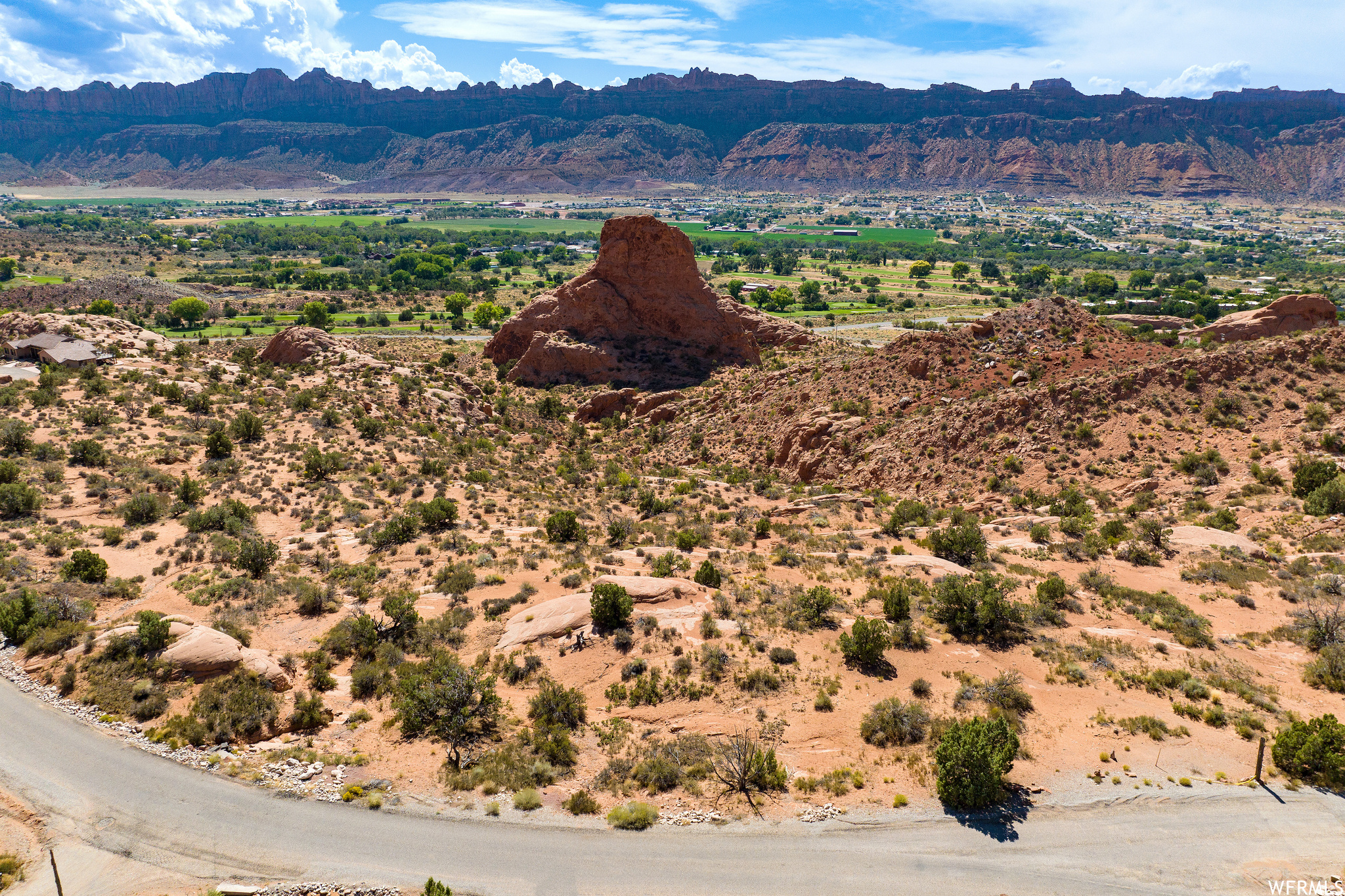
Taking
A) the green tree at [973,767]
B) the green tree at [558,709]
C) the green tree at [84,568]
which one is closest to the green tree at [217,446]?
the green tree at [84,568]

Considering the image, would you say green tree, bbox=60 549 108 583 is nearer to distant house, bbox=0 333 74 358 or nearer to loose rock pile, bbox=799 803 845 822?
loose rock pile, bbox=799 803 845 822

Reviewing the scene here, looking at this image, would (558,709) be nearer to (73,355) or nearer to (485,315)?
(73,355)

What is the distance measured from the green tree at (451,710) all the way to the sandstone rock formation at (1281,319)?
54.4m

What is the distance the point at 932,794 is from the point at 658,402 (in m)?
41.9

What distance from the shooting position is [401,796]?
1538cm

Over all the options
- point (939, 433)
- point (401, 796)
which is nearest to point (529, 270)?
point (939, 433)

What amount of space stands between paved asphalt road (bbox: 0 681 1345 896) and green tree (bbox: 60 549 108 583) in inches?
362

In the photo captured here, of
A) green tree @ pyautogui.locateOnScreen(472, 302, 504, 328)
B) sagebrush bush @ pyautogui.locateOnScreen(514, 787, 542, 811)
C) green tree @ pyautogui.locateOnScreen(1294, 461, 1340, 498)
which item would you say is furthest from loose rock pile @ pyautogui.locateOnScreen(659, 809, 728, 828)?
green tree @ pyautogui.locateOnScreen(472, 302, 504, 328)

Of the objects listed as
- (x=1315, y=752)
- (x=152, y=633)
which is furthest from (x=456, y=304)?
(x=1315, y=752)

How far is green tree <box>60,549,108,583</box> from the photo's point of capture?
74.7 ft

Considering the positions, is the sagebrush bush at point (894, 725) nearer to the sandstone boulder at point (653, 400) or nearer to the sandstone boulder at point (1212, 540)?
the sandstone boulder at point (1212, 540)

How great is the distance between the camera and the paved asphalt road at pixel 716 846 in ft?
43.2

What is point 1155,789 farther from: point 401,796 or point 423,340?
point 423,340

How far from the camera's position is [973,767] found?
14.7m
